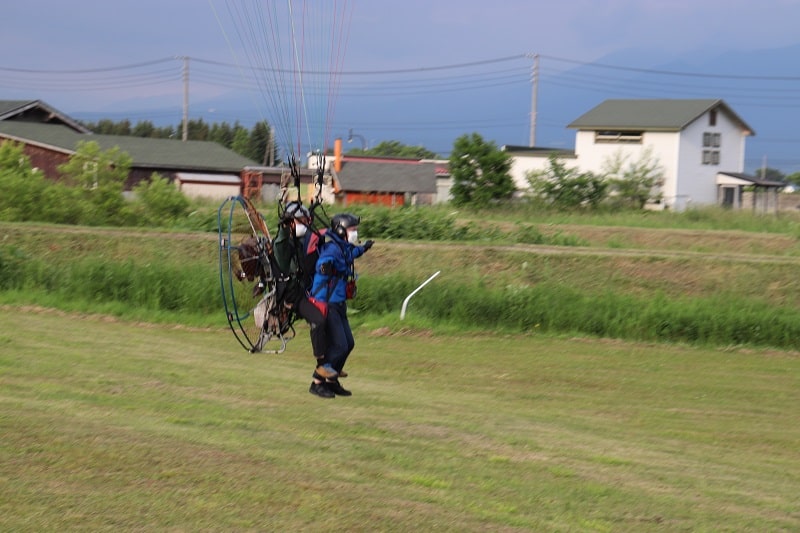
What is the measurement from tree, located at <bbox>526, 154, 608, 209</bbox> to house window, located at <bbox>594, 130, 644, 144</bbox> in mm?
9911

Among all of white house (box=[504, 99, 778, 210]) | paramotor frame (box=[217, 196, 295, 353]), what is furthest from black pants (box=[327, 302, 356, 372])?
Answer: white house (box=[504, 99, 778, 210])

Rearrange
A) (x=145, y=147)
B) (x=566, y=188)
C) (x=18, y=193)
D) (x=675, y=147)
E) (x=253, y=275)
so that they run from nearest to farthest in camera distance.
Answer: (x=253, y=275)
(x=18, y=193)
(x=566, y=188)
(x=145, y=147)
(x=675, y=147)

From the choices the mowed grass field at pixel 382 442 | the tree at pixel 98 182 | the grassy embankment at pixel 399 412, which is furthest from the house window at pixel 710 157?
the mowed grass field at pixel 382 442

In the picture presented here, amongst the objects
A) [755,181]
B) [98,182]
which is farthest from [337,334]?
[755,181]

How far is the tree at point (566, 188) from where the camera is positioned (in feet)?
161

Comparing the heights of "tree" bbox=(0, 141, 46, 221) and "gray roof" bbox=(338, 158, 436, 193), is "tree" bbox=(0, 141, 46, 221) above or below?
below

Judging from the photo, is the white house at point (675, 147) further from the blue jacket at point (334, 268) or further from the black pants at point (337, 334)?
the blue jacket at point (334, 268)

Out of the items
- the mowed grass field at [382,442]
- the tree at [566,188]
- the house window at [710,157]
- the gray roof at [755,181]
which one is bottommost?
the mowed grass field at [382,442]

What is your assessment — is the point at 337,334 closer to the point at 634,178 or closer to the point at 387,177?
Result: the point at 634,178

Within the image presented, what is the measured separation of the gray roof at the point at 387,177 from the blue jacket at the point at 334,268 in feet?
143

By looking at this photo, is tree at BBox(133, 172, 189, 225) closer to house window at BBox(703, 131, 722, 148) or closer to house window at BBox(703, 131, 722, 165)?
house window at BBox(703, 131, 722, 165)

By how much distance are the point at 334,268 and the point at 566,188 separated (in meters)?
40.7

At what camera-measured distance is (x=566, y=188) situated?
4925 centimetres

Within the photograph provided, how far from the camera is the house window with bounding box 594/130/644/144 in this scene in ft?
193
